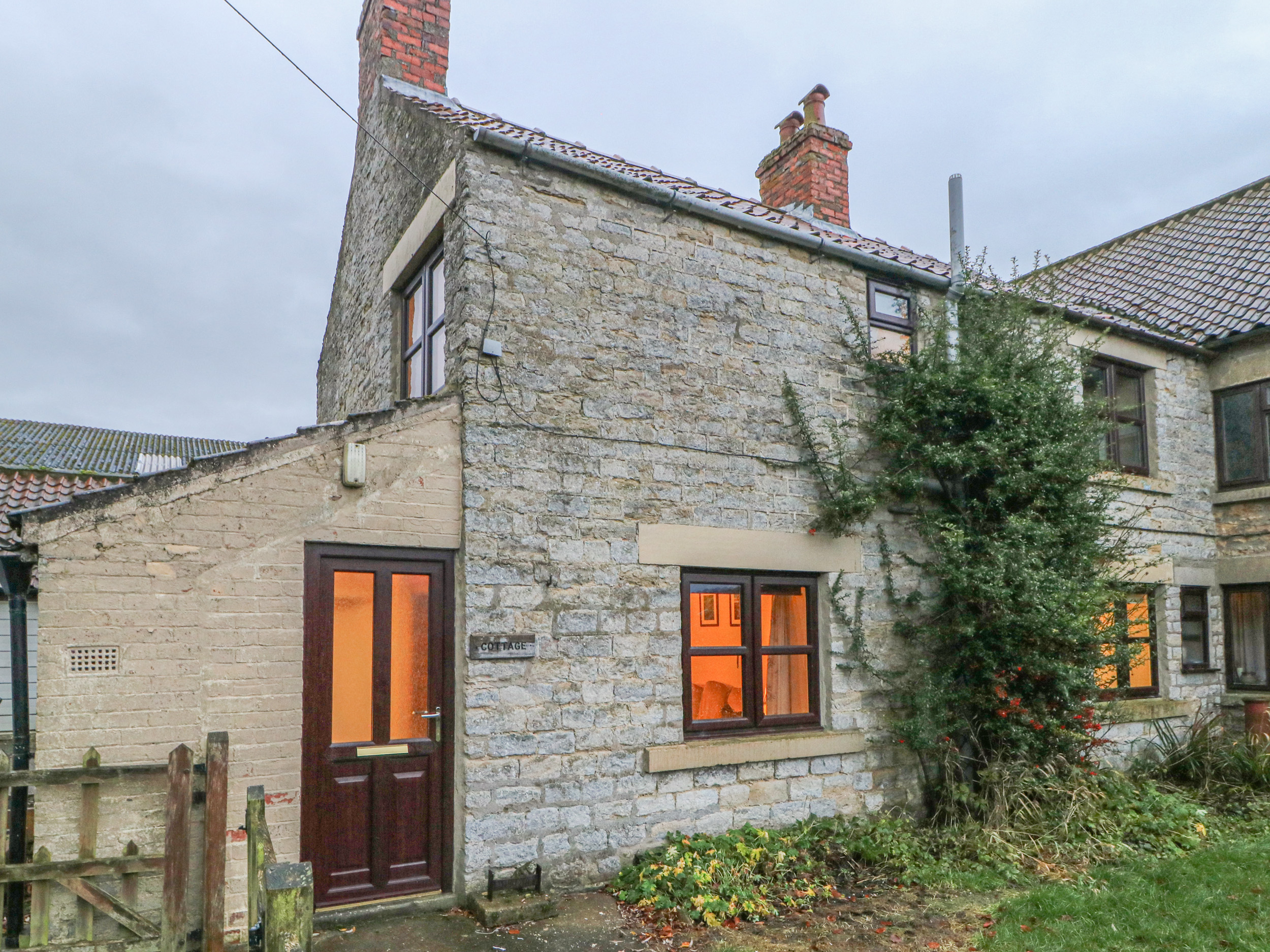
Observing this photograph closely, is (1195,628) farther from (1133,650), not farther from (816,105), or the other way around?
(816,105)

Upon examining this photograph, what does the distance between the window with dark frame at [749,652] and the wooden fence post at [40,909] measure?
4.27 m

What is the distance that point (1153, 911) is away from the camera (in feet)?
19.6

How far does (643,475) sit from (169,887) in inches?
163

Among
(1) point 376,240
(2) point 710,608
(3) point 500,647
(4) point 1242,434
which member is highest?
(1) point 376,240

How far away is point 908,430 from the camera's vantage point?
830 centimetres

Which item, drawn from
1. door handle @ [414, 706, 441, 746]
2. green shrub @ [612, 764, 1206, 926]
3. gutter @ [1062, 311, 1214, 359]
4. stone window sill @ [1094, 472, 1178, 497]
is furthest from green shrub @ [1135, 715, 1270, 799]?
door handle @ [414, 706, 441, 746]

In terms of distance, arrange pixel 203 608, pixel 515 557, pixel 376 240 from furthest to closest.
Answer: pixel 376 240
pixel 515 557
pixel 203 608

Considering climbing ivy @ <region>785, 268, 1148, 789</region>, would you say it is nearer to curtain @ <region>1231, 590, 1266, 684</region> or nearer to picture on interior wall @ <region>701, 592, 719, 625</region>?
picture on interior wall @ <region>701, 592, 719, 625</region>

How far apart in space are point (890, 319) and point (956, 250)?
39.9 inches

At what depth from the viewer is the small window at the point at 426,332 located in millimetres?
7422

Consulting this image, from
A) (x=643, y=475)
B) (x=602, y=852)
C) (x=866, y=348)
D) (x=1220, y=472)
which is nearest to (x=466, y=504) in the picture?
(x=643, y=475)

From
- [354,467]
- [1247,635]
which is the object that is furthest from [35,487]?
[1247,635]

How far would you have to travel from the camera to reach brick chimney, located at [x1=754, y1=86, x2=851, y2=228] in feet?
39.6

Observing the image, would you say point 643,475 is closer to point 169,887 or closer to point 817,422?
point 817,422
